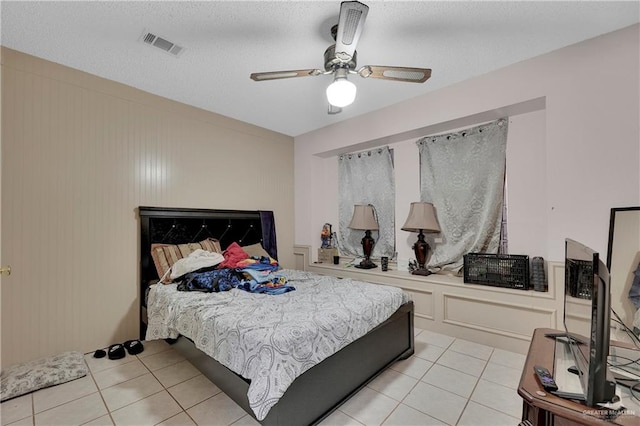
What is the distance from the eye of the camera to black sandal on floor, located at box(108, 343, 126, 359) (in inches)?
106

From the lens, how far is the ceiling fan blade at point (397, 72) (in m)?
2.01

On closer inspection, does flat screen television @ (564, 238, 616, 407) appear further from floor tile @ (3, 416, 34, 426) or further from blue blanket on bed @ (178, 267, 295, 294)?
floor tile @ (3, 416, 34, 426)

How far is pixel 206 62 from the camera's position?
266 cm

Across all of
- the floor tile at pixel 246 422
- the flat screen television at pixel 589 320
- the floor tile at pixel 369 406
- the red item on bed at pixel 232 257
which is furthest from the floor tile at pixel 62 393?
the flat screen television at pixel 589 320

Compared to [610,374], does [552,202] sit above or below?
above

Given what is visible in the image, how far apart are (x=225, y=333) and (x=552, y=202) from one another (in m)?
2.87

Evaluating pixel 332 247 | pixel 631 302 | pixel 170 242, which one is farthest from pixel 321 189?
pixel 631 302

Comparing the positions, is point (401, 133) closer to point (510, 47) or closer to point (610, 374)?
point (510, 47)

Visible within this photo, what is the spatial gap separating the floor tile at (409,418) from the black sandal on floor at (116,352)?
2.44m

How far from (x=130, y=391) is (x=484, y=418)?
2501 millimetres

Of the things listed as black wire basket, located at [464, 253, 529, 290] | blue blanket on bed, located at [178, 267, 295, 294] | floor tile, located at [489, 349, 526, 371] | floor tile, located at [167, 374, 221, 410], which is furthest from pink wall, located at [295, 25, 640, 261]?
floor tile, located at [167, 374, 221, 410]

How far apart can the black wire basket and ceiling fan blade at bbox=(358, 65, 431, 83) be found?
→ 1.92m

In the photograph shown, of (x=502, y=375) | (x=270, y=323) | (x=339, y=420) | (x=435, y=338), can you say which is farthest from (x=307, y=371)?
(x=435, y=338)

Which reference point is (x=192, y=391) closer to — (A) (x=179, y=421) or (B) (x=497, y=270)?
(A) (x=179, y=421)
